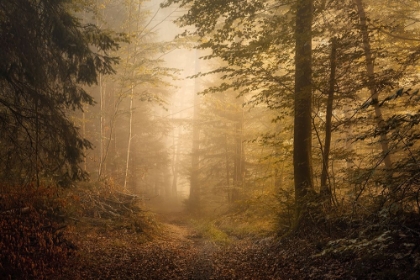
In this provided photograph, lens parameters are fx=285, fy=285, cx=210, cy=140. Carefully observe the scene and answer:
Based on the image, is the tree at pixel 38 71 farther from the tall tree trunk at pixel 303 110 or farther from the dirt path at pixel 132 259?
the tall tree trunk at pixel 303 110

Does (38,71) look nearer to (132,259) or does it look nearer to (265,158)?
(132,259)

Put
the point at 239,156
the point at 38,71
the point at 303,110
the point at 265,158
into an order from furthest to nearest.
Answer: the point at 239,156, the point at 265,158, the point at 303,110, the point at 38,71

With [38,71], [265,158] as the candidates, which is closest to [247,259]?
[265,158]

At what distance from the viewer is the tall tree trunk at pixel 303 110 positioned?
8266 millimetres

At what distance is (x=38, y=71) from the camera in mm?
8305

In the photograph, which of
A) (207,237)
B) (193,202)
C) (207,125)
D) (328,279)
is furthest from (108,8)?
(328,279)

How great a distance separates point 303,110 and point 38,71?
807cm

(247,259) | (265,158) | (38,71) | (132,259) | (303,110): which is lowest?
(132,259)

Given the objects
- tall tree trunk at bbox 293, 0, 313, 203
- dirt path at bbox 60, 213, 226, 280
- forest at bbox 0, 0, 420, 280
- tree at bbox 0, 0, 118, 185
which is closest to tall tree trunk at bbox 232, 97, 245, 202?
forest at bbox 0, 0, 420, 280

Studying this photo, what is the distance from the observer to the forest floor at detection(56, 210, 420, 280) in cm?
475

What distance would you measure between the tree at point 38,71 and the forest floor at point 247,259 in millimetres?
2707

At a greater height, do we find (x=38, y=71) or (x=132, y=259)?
(x=38, y=71)

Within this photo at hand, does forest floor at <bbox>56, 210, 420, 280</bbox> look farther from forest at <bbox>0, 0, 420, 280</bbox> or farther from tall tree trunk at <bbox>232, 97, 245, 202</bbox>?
tall tree trunk at <bbox>232, 97, 245, 202</bbox>

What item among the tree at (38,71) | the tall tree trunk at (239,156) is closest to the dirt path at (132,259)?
the tree at (38,71)
